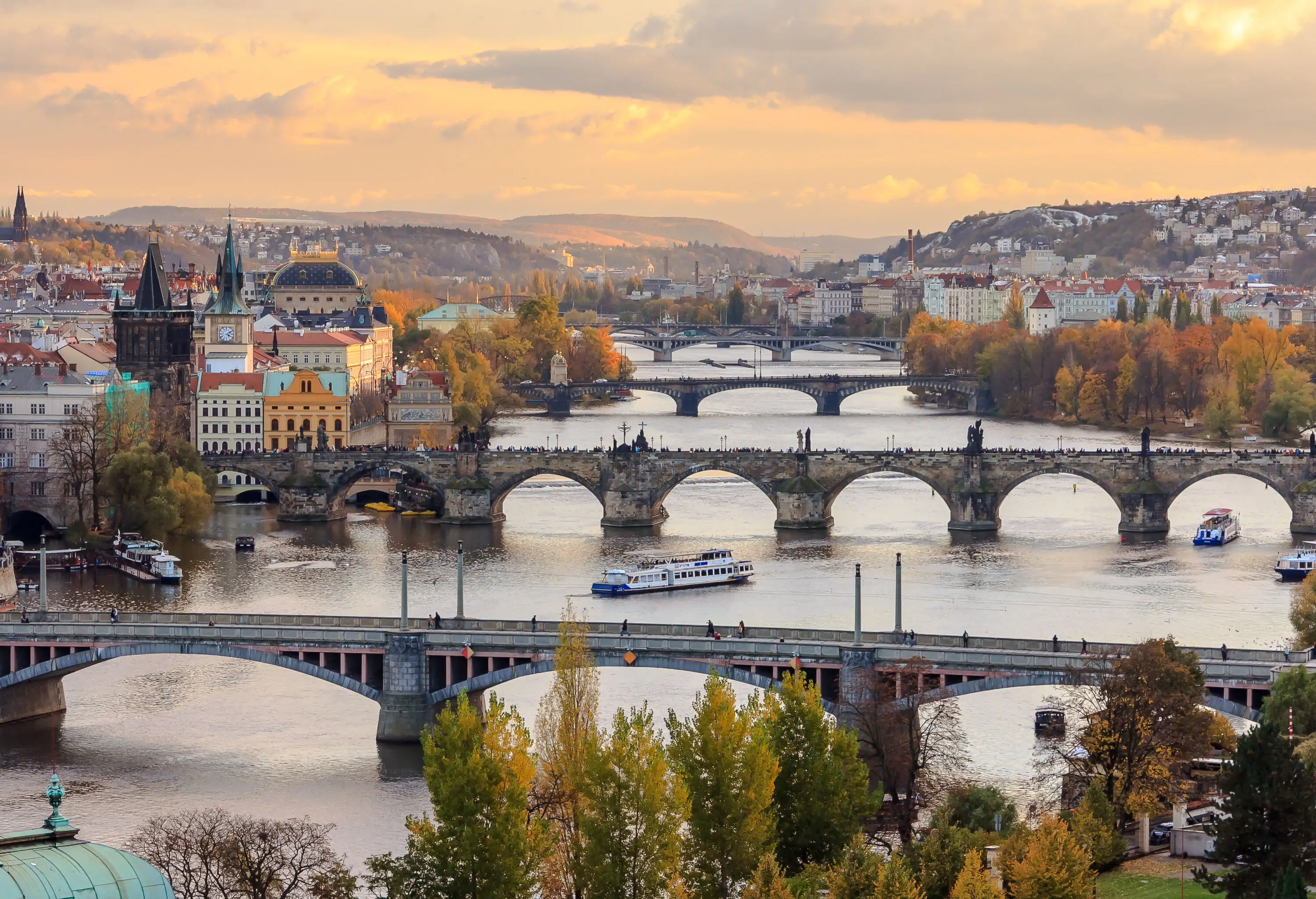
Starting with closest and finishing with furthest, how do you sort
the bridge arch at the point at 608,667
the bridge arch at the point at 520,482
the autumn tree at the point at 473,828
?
the autumn tree at the point at 473,828 < the bridge arch at the point at 608,667 < the bridge arch at the point at 520,482

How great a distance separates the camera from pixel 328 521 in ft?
195

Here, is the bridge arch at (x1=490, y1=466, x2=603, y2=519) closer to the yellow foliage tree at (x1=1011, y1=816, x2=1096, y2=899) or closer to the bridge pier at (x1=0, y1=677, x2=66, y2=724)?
the bridge pier at (x1=0, y1=677, x2=66, y2=724)

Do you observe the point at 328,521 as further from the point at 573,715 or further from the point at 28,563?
the point at 573,715

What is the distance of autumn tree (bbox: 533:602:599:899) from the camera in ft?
82.0

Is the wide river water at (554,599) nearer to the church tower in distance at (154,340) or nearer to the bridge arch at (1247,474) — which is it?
the bridge arch at (1247,474)

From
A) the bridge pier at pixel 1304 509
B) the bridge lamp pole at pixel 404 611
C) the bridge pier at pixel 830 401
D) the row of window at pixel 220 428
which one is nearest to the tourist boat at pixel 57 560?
the row of window at pixel 220 428

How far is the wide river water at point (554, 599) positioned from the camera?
1265 inches

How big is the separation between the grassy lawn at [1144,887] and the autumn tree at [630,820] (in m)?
4.03

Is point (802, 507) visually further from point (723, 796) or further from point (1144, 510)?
point (723, 796)

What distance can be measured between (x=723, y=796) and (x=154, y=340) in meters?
44.4

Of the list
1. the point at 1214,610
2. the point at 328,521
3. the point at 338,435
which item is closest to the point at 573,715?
the point at 1214,610

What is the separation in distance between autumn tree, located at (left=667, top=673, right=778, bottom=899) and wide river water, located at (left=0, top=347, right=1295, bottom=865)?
15.8 feet

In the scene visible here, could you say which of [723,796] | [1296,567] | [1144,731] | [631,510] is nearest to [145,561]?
[631,510]

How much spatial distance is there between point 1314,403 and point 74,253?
390 feet
